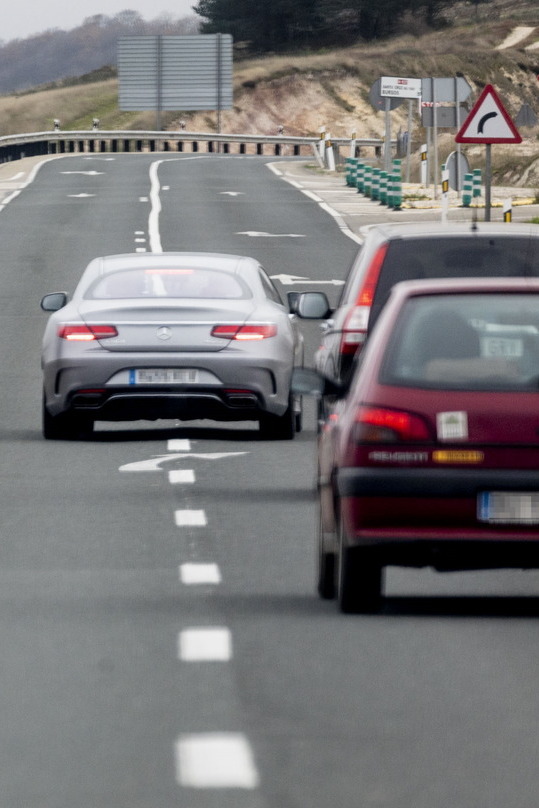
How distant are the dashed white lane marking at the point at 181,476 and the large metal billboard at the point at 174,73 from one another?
115 m

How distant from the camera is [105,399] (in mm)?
15195

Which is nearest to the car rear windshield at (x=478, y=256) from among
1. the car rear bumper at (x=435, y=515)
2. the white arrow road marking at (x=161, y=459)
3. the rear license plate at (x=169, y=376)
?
the white arrow road marking at (x=161, y=459)

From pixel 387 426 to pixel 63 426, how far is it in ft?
25.5

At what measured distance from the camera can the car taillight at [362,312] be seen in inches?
516

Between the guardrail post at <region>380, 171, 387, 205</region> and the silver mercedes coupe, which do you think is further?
the guardrail post at <region>380, 171, 387, 205</region>

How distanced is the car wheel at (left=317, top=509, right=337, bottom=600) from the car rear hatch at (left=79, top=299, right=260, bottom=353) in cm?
610

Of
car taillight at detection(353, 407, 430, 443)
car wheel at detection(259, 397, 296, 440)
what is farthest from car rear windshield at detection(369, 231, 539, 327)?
car taillight at detection(353, 407, 430, 443)

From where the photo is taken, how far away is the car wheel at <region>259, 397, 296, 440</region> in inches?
612

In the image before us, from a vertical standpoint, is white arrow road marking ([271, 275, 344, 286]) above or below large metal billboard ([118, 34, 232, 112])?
above

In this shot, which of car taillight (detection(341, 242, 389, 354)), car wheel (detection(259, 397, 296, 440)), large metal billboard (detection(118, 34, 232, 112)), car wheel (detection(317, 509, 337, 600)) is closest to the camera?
car wheel (detection(317, 509, 337, 600))

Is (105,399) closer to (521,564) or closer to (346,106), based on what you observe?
(521,564)

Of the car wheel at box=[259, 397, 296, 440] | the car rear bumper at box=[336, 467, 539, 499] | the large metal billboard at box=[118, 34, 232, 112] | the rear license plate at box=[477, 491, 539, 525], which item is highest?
the car rear bumper at box=[336, 467, 539, 499]

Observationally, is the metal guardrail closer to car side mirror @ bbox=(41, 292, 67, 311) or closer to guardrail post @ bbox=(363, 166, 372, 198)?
guardrail post @ bbox=(363, 166, 372, 198)

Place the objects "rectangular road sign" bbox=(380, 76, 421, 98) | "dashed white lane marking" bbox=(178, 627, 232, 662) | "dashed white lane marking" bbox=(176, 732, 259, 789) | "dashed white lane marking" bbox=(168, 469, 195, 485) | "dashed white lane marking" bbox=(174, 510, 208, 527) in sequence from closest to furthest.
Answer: "dashed white lane marking" bbox=(176, 732, 259, 789)
"dashed white lane marking" bbox=(178, 627, 232, 662)
"dashed white lane marking" bbox=(174, 510, 208, 527)
"dashed white lane marking" bbox=(168, 469, 195, 485)
"rectangular road sign" bbox=(380, 76, 421, 98)
